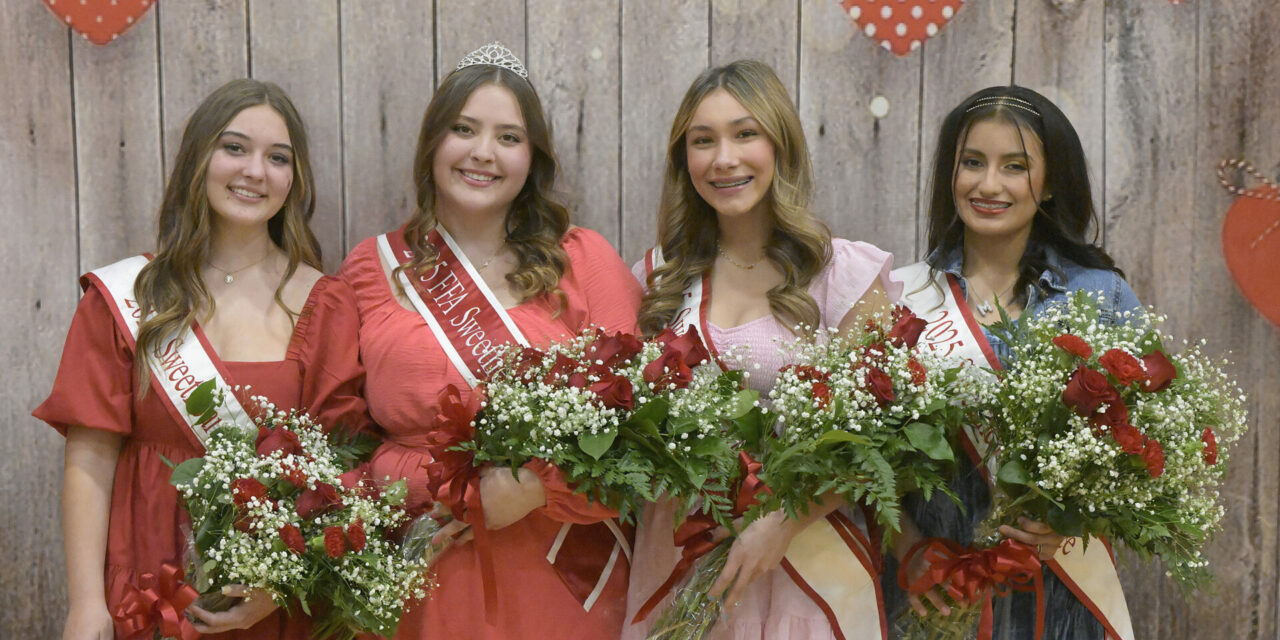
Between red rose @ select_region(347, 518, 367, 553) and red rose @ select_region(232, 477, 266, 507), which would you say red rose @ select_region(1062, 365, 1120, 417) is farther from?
red rose @ select_region(232, 477, 266, 507)

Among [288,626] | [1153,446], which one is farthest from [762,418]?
[288,626]

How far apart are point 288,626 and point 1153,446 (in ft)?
5.34

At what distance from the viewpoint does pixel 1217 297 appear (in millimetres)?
2520

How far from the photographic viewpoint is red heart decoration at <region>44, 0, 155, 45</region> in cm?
247

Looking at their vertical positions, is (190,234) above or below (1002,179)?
below

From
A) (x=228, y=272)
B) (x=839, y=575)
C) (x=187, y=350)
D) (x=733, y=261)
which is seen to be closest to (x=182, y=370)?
(x=187, y=350)

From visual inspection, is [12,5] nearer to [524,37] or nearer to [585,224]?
[524,37]

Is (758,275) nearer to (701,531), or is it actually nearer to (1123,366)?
(701,531)

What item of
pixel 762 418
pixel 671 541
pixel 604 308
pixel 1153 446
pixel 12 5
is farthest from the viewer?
pixel 12 5

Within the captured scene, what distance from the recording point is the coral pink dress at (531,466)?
2.00m

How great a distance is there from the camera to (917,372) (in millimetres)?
1749

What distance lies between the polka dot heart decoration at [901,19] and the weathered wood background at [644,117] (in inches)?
1.2

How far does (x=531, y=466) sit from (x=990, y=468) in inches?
36.1

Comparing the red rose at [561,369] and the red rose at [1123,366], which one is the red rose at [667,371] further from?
the red rose at [1123,366]
